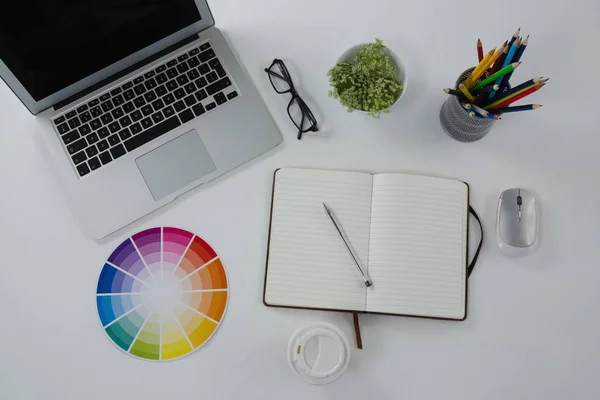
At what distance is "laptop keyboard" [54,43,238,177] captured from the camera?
89 cm

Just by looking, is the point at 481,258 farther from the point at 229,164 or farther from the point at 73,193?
the point at 73,193

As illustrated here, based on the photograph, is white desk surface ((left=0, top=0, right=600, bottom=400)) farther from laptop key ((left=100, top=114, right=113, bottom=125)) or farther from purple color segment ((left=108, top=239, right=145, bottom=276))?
laptop key ((left=100, top=114, right=113, bottom=125))

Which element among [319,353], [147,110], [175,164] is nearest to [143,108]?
[147,110]

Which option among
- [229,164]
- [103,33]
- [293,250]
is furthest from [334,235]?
[103,33]

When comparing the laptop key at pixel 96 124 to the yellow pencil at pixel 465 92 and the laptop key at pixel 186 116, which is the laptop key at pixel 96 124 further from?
the yellow pencil at pixel 465 92

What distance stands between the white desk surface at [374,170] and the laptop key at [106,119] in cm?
13

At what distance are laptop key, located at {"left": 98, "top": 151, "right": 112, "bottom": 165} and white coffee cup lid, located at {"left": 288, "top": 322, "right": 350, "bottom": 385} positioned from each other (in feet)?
1.35

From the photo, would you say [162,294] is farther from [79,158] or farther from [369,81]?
[369,81]

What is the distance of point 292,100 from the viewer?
3.01ft

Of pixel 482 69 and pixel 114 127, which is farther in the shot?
pixel 114 127

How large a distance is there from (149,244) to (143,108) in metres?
0.23

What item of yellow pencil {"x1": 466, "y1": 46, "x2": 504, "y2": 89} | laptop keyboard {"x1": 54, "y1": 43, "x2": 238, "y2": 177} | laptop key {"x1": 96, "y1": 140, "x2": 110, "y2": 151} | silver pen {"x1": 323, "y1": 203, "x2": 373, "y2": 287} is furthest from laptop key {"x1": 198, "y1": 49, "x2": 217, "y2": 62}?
yellow pencil {"x1": 466, "y1": 46, "x2": 504, "y2": 89}

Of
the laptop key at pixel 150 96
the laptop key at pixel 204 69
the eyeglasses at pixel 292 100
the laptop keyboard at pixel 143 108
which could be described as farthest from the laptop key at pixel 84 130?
the eyeglasses at pixel 292 100

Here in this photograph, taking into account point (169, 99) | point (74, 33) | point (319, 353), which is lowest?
point (319, 353)
